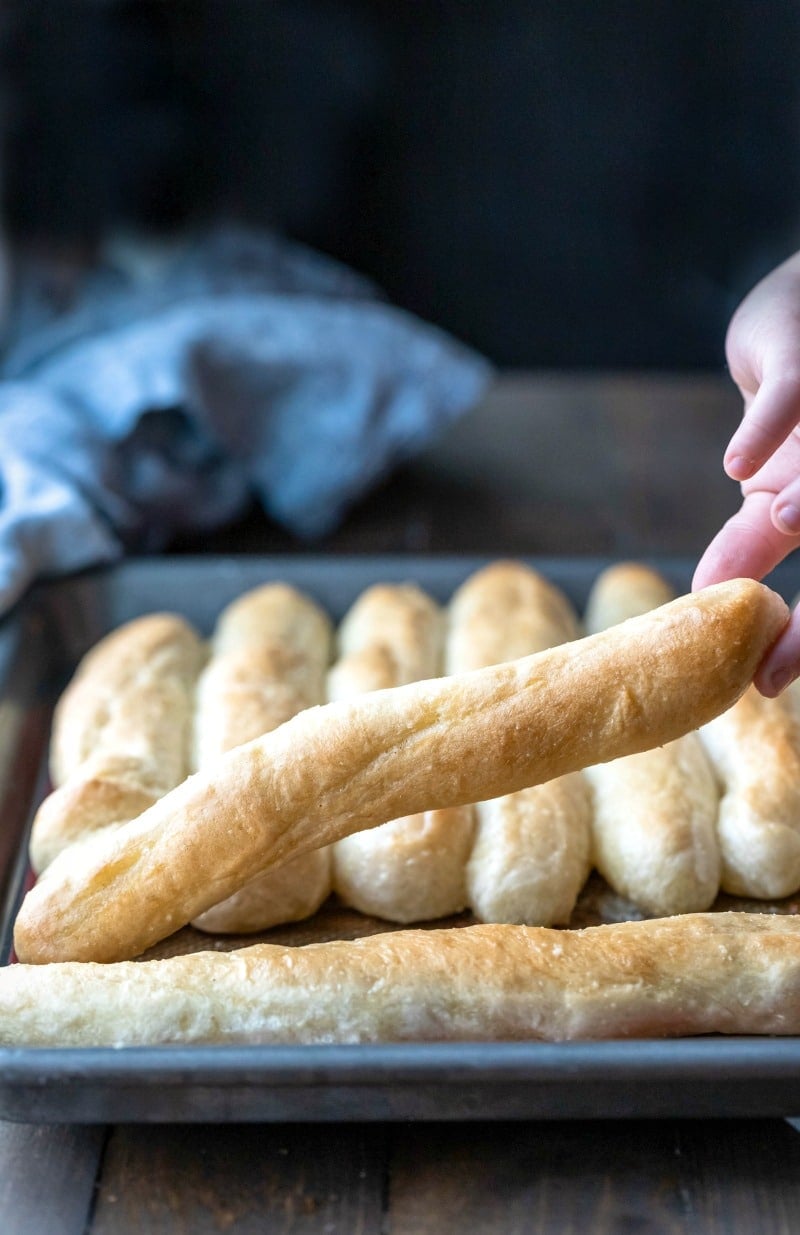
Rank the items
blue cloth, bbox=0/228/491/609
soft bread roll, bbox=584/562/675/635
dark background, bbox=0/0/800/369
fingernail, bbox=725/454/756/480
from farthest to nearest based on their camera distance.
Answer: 1. dark background, bbox=0/0/800/369
2. blue cloth, bbox=0/228/491/609
3. soft bread roll, bbox=584/562/675/635
4. fingernail, bbox=725/454/756/480

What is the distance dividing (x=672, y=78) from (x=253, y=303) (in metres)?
1.18

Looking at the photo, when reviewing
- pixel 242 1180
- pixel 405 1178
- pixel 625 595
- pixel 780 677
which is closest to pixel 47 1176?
pixel 242 1180

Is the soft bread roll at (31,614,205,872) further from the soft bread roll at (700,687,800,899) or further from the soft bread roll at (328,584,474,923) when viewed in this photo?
the soft bread roll at (700,687,800,899)

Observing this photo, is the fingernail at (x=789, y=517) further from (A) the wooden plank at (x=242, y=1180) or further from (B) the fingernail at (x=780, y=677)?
(A) the wooden plank at (x=242, y=1180)

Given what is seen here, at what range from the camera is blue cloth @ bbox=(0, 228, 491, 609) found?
69.8 inches

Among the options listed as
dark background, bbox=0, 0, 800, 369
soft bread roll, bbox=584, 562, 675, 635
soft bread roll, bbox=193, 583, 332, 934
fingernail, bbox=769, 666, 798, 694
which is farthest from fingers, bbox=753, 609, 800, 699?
dark background, bbox=0, 0, 800, 369

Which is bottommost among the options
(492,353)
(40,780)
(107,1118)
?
(492,353)

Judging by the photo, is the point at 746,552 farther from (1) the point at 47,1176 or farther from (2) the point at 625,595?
(1) the point at 47,1176

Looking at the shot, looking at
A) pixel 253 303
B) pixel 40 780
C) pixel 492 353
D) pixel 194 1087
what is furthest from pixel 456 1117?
pixel 492 353

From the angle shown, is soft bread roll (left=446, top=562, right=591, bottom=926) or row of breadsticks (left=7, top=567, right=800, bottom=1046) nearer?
row of breadsticks (left=7, top=567, right=800, bottom=1046)

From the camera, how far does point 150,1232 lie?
783 millimetres

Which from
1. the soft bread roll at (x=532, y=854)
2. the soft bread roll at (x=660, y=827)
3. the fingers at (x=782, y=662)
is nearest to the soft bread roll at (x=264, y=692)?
the soft bread roll at (x=532, y=854)

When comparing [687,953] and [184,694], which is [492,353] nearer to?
[184,694]

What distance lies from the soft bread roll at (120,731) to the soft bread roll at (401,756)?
13 cm
